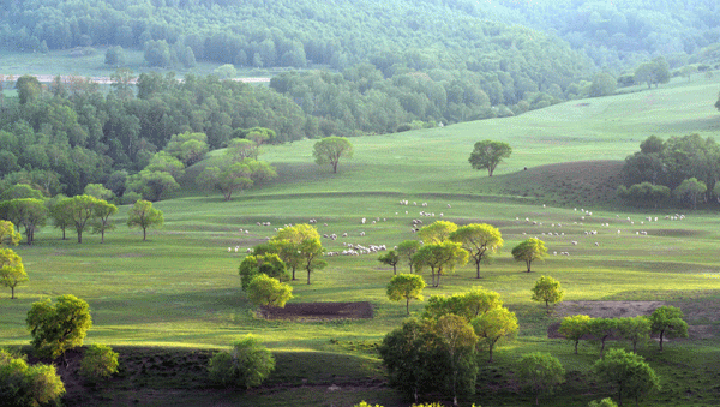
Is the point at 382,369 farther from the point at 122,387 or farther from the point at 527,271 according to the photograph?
the point at 527,271

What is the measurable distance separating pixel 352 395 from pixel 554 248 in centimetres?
5775

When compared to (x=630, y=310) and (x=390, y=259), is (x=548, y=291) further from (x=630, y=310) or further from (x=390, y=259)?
(x=390, y=259)

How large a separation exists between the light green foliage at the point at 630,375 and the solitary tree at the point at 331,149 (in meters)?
126

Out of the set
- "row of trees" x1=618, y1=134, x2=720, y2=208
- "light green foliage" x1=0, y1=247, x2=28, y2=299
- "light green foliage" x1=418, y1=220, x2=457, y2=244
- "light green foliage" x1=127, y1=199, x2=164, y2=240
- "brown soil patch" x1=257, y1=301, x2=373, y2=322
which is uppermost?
"row of trees" x1=618, y1=134, x2=720, y2=208

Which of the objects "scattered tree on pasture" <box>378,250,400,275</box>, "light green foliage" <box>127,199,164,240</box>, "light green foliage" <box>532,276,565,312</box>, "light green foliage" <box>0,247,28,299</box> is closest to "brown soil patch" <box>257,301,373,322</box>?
"scattered tree on pasture" <box>378,250,400,275</box>

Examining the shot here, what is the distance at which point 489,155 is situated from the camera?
162375mm

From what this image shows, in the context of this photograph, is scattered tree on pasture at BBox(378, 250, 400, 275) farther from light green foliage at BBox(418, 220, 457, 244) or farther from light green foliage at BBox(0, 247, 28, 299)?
light green foliage at BBox(0, 247, 28, 299)

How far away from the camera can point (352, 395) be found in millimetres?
56250

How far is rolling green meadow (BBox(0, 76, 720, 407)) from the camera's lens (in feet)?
188

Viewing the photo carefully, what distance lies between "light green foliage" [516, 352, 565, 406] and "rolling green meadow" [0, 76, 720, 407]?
156 cm

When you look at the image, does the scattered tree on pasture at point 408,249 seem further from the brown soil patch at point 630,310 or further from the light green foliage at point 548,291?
the brown soil patch at point 630,310

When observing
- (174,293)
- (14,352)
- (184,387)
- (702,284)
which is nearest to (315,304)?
(174,293)

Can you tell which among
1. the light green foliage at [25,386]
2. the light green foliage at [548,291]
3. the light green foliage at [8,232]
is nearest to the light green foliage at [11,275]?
the light green foliage at [8,232]

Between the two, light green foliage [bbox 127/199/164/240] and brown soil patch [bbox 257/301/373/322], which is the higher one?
light green foliage [bbox 127/199/164/240]
